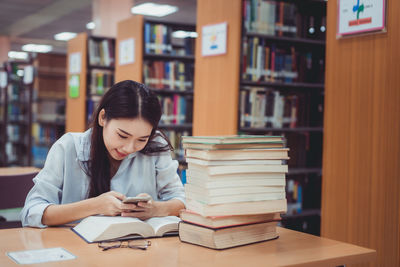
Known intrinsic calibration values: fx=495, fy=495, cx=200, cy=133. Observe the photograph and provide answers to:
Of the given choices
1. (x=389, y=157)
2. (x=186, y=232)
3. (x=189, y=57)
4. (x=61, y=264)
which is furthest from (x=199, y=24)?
(x=61, y=264)

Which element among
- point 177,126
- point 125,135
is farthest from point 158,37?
point 125,135

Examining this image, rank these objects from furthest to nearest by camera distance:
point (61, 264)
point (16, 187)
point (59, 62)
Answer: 1. point (59, 62)
2. point (16, 187)
3. point (61, 264)

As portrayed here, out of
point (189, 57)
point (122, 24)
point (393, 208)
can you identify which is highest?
point (122, 24)

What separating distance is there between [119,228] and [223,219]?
0.33 metres

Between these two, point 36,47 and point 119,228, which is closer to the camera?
point 119,228

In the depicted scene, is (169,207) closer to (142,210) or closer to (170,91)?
(142,210)

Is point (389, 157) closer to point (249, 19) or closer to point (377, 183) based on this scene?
point (377, 183)

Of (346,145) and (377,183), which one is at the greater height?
(346,145)

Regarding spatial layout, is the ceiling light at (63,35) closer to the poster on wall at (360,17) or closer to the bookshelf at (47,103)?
the bookshelf at (47,103)

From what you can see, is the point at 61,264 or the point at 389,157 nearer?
the point at 61,264

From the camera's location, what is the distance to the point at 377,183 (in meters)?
2.86

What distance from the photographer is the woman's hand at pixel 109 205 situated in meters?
1.75

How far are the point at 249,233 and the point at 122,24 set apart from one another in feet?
15.8

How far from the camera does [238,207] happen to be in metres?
1.56
